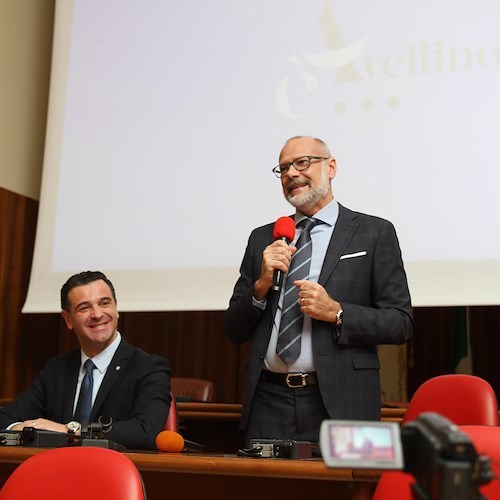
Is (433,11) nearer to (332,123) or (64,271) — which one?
(332,123)

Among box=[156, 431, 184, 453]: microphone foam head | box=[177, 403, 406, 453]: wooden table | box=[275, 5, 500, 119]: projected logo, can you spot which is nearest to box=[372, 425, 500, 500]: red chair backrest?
box=[156, 431, 184, 453]: microphone foam head

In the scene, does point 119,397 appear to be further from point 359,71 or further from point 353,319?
point 359,71

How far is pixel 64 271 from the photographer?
182 inches

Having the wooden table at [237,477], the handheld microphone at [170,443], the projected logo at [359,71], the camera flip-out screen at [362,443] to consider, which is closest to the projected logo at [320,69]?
the projected logo at [359,71]

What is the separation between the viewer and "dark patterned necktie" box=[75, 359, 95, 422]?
2.96 m

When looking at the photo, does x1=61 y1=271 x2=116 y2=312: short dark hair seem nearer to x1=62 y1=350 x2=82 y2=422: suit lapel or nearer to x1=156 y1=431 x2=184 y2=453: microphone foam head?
x1=62 y1=350 x2=82 y2=422: suit lapel

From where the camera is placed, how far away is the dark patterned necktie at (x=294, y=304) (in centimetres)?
260

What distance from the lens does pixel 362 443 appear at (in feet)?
2.65

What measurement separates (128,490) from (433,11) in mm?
3030

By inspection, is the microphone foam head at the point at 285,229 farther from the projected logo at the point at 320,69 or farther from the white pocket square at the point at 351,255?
the projected logo at the point at 320,69

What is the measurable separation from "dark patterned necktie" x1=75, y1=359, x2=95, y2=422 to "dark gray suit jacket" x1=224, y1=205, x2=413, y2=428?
577 millimetres

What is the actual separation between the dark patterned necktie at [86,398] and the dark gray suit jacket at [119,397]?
3 centimetres

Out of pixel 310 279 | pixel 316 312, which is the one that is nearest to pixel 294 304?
pixel 310 279

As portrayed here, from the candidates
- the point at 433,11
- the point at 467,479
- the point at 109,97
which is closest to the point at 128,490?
the point at 467,479
